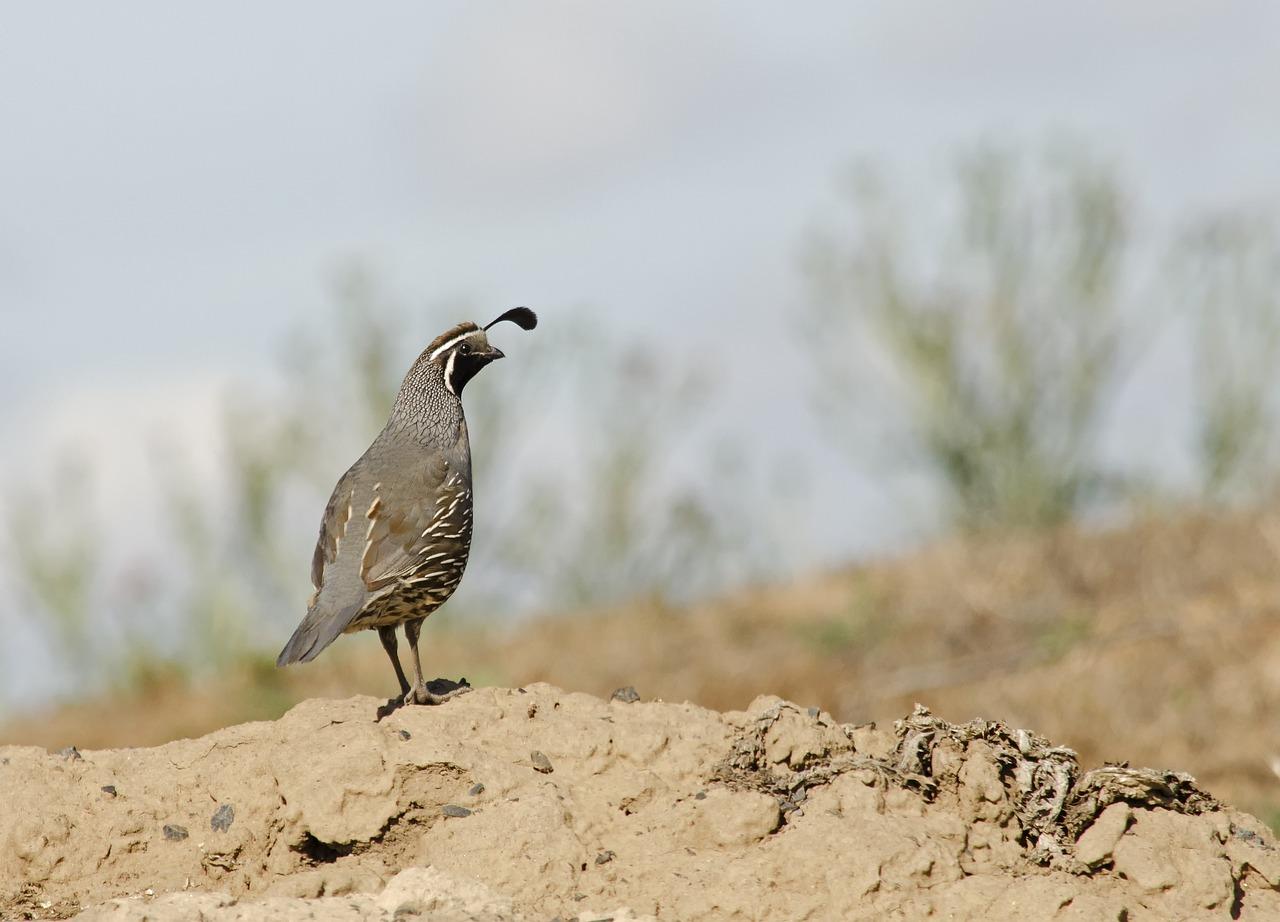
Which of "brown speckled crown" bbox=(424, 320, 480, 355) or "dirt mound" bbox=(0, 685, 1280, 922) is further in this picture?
"brown speckled crown" bbox=(424, 320, 480, 355)

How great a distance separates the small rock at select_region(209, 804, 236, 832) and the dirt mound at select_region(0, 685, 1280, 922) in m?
0.01

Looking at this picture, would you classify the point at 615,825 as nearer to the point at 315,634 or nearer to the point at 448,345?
the point at 315,634

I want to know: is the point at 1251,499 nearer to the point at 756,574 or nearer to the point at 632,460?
the point at 756,574

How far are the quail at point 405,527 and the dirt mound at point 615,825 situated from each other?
467 mm

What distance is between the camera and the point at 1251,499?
46.8ft

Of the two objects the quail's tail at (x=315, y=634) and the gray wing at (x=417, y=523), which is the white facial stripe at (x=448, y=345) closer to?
the gray wing at (x=417, y=523)

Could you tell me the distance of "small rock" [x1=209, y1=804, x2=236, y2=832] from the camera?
14.1 feet

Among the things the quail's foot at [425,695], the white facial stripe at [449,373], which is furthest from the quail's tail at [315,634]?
the white facial stripe at [449,373]

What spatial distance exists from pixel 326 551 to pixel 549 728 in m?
1.19

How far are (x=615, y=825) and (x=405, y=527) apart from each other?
4.92ft

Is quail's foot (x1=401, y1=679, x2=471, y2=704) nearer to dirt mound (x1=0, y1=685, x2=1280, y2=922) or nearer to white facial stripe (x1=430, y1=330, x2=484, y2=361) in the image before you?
dirt mound (x1=0, y1=685, x2=1280, y2=922)

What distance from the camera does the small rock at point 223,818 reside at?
14.1 feet

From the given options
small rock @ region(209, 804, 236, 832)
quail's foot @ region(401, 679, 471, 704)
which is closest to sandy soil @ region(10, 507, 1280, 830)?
quail's foot @ region(401, 679, 471, 704)

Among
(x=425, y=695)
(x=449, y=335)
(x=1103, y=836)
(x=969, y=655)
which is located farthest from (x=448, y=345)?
(x=969, y=655)
